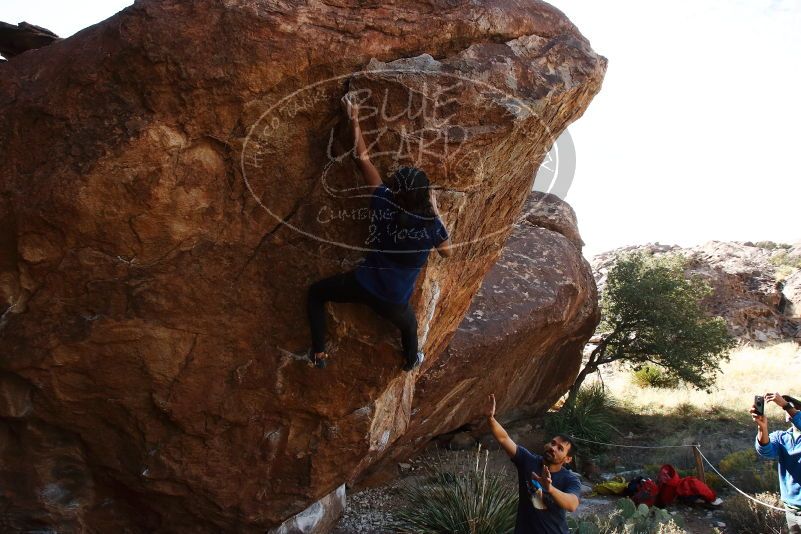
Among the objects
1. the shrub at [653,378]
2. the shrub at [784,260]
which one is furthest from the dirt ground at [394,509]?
the shrub at [784,260]

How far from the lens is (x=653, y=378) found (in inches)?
732

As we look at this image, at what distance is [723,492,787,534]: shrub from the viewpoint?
7.86 m

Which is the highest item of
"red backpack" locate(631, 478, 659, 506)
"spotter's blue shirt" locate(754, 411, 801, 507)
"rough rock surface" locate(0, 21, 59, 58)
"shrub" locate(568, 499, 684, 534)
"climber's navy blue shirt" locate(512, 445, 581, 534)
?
"rough rock surface" locate(0, 21, 59, 58)

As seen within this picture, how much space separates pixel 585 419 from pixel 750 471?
3955mm

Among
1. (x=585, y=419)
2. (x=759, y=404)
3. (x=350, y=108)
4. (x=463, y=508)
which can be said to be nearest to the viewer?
(x=350, y=108)

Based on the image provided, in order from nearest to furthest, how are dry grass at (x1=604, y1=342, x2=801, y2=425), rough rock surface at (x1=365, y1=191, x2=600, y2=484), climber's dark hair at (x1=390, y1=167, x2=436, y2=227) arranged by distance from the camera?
1. climber's dark hair at (x1=390, y1=167, x2=436, y2=227)
2. rough rock surface at (x1=365, y1=191, x2=600, y2=484)
3. dry grass at (x1=604, y1=342, x2=801, y2=425)

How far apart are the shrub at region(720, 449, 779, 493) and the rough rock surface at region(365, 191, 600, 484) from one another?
355 centimetres

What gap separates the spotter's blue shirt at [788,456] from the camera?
5562mm

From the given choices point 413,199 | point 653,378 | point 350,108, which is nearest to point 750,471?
point 413,199

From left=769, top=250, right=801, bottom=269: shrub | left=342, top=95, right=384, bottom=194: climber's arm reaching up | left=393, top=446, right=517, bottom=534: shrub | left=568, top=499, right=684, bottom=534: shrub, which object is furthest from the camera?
left=769, top=250, right=801, bottom=269: shrub

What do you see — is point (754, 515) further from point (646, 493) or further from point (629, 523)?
point (629, 523)

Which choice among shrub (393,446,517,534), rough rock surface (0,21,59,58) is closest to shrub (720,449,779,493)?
shrub (393,446,517,534)

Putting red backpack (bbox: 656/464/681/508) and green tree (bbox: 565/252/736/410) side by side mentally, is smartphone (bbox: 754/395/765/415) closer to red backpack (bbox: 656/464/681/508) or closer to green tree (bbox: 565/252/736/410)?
red backpack (bbox: 656/464/681/508)

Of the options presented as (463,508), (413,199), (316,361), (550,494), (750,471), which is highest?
(413,199)
